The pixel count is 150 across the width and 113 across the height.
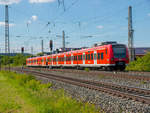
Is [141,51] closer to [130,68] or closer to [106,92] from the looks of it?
[130,68]

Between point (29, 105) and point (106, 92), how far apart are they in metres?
4.03

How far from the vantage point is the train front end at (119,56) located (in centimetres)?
2094

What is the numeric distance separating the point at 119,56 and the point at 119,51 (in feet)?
1.72

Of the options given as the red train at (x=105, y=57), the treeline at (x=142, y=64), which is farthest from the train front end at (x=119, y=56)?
the treeline at (x=142, y=64)

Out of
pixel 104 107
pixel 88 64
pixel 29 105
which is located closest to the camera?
pixel 104 107

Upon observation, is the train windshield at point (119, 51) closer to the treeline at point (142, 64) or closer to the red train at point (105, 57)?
the red train at point (105, 57)

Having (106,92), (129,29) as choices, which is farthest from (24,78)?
(129,29)

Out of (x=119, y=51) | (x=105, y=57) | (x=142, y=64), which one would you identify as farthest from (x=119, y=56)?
(x=142, y=64)

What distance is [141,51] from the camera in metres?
61.1

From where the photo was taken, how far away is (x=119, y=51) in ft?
70.6

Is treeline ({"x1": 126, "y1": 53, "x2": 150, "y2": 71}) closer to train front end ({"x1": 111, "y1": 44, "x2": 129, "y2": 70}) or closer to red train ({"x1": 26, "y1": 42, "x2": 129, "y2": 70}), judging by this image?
red train ({"x1": 26, "y1": 42, "x2": 129, "y2": 70})

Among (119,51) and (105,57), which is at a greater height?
(119,51)

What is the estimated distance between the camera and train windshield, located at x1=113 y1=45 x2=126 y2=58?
831 inches

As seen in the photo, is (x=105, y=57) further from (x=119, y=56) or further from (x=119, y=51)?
(x=119, y=51)
